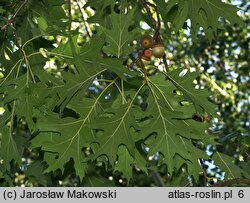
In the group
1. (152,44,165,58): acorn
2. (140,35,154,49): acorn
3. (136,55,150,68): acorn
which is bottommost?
(136,55,150,68): acorn

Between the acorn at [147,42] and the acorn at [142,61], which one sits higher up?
the acorn at [147,42]

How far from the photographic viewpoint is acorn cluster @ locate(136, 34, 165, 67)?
238 cm

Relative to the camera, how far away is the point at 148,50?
7.92ft

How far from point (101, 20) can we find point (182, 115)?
108cm

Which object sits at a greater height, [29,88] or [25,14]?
[25,14]

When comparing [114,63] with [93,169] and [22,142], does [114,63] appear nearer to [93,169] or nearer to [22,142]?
[93,169]

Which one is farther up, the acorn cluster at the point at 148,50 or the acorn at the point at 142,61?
the acorn cluster at the point at 148,50

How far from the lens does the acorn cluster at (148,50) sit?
2.38m

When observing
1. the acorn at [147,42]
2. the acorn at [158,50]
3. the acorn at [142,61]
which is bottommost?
the acorn at [142,61]

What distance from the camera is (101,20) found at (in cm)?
326

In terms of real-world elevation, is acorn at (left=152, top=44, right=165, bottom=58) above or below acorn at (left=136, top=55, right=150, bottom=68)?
above

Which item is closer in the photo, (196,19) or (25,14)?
(196,19)

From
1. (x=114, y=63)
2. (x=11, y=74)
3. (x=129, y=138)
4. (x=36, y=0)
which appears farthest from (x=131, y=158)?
(x=36, y=0)

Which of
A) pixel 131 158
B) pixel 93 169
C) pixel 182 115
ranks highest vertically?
pixel 182 115
